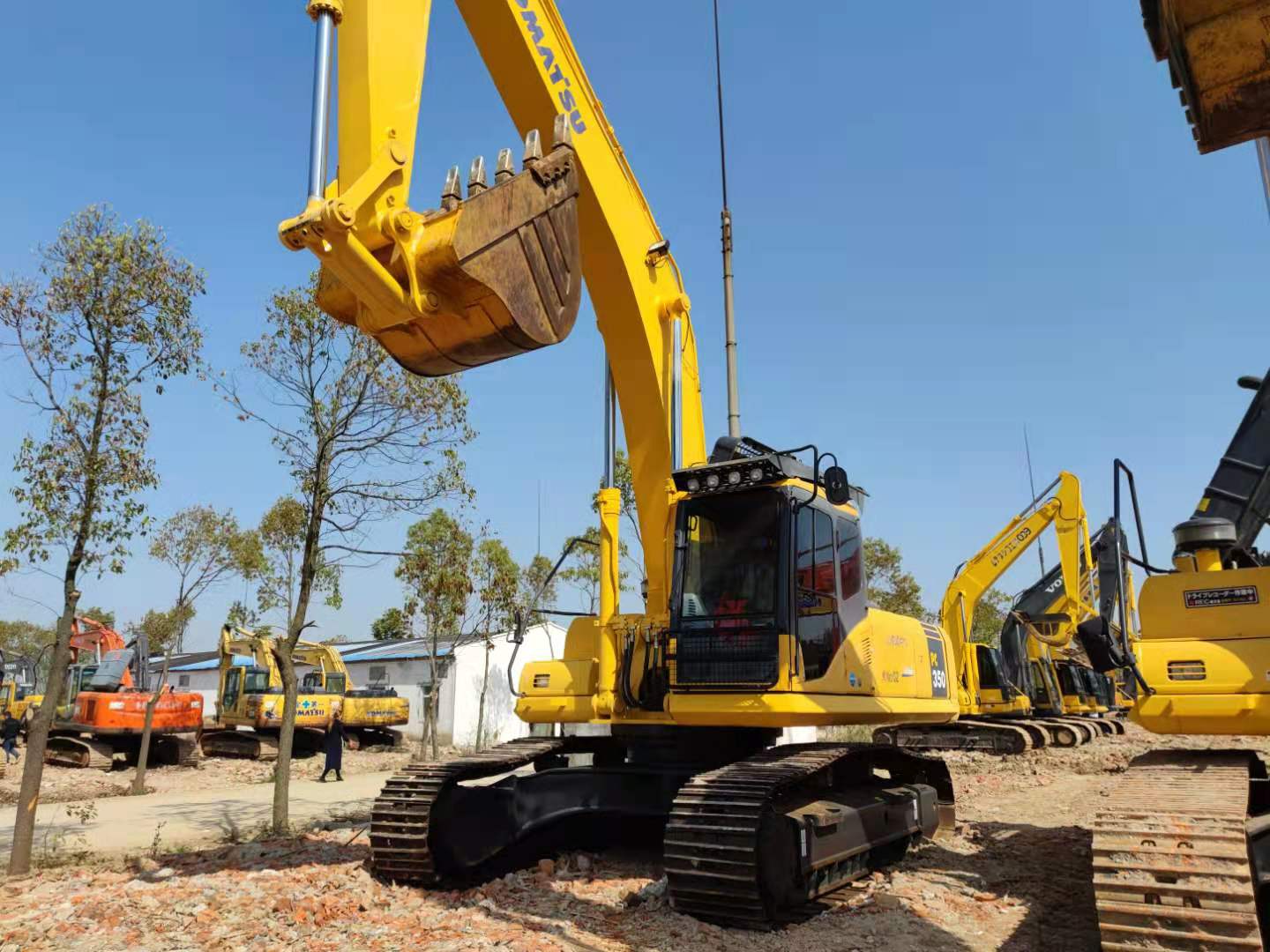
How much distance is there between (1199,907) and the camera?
14.0ft

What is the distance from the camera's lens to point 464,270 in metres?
4.61

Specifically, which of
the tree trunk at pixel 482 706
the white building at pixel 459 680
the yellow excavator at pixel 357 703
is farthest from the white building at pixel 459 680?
the yellow excavator at pixel 357 703

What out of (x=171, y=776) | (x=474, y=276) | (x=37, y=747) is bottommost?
(x=171, y=776)

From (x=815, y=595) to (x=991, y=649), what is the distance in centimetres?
1524

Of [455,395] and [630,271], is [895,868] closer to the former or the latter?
[630,271]

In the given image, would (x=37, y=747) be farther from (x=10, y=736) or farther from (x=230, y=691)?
(x=230, y=691)

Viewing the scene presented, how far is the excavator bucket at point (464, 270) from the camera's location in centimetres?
453

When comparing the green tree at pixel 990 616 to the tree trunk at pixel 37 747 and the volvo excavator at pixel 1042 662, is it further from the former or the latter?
the tree trunk at pixel 37 747

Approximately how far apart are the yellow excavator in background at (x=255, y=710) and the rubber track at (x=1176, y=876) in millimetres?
20647

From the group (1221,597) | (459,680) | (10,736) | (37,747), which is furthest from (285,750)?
(459,680)

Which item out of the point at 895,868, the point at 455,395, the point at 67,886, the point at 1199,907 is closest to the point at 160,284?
the point at 455,395

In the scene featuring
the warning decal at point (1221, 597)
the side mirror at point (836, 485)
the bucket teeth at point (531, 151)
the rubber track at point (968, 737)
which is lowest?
the rubber track at point (968, 737)

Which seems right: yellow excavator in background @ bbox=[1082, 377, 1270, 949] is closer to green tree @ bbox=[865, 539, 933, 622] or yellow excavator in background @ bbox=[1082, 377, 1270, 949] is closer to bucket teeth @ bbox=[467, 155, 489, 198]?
bucket teeth @ bbox=[467, 155, 489, 198]

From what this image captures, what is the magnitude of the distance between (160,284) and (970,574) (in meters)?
15.6
